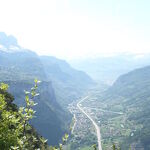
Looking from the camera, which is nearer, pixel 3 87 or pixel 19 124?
pixel 19 124

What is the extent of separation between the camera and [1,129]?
66.1 feet

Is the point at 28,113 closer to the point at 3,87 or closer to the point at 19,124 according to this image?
the point at 19,124

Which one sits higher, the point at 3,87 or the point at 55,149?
the point at 3,87

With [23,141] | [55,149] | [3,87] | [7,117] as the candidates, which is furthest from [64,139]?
[3,87]

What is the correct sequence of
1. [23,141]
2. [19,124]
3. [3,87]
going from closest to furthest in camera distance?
[23,141] < [19,124] < [3,87]

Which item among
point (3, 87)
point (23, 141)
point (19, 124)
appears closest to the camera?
point (23, 141)

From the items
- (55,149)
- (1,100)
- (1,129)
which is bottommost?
(55,149)

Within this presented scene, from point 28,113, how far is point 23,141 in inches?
66.4

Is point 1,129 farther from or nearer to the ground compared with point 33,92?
nearer to the ground

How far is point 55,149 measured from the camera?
20.5 metres

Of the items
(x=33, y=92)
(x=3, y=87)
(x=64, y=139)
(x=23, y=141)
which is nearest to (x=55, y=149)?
(x=64, y=139)

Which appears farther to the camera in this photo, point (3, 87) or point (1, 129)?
point (3, 87)

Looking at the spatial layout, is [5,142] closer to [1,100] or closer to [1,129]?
[1,129]

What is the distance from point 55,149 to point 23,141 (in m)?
2.64
